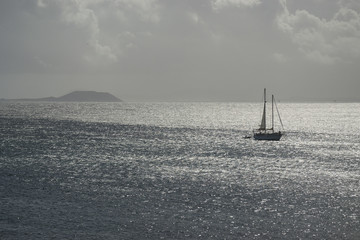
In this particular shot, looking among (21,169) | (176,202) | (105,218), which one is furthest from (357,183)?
(21,169)

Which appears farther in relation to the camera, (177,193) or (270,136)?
(270,136)

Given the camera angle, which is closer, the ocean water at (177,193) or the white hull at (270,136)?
the ocean water at (177,193)

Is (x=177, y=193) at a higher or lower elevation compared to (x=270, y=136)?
lower

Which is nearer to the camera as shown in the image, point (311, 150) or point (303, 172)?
point (303, 172)

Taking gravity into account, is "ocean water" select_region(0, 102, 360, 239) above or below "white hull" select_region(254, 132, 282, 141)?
below

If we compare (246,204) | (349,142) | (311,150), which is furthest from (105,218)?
(349,142)

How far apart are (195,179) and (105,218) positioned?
93.8 feet

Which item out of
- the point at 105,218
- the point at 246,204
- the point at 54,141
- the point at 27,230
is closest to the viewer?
the point at 27,230

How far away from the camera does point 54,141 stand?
452 feet

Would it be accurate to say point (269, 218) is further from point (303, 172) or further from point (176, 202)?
point (303, 172)

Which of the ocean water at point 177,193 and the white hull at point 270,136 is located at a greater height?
the white hull at point 270,136

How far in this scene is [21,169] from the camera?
84.4 metres

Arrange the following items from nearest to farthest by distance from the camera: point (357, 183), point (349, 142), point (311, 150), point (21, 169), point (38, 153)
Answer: point (357, 183)
point (21, 169)
point (38, 153)
point (311, 150)
point (349, 142)

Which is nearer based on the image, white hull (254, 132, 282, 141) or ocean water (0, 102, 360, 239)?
ocean water (0, 102, 360, 239)
